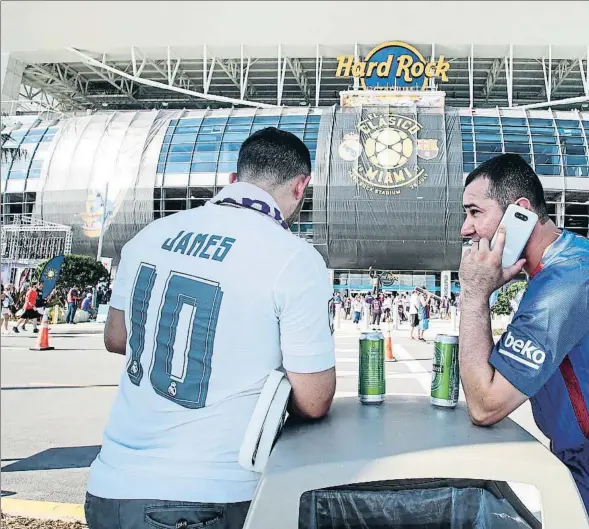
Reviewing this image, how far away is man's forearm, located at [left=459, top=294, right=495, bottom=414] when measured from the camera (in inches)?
59.7

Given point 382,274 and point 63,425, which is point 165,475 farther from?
point 382,274

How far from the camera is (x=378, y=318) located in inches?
925

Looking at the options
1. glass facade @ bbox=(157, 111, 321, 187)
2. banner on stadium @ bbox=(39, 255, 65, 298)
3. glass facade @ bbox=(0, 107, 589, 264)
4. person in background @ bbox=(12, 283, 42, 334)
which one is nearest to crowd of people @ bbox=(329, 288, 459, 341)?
glass facade @ bbox=(0, 107, 589, 264)

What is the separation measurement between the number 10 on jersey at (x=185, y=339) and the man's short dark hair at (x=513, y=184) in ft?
3.15

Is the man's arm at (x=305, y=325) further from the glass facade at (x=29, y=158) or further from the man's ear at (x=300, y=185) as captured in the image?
the glass facade at (x=29, y=158)

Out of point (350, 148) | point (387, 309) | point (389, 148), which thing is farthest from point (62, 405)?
point (389, 148)

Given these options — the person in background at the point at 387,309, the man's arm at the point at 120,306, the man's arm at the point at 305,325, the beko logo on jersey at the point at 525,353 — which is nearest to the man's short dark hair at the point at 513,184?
the beko logo on jersey at the point at 525,353

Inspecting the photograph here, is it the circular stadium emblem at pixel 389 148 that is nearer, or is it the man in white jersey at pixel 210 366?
the man in white jersey at pixel 210 366

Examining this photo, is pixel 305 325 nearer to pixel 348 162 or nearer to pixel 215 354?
pixel 215 354

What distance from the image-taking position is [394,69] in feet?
134

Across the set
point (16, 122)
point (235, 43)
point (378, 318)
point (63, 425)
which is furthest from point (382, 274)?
point (235, 43)

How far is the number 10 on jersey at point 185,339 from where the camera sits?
145 cm

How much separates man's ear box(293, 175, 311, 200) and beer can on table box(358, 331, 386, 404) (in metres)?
0.50

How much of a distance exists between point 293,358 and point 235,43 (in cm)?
166
